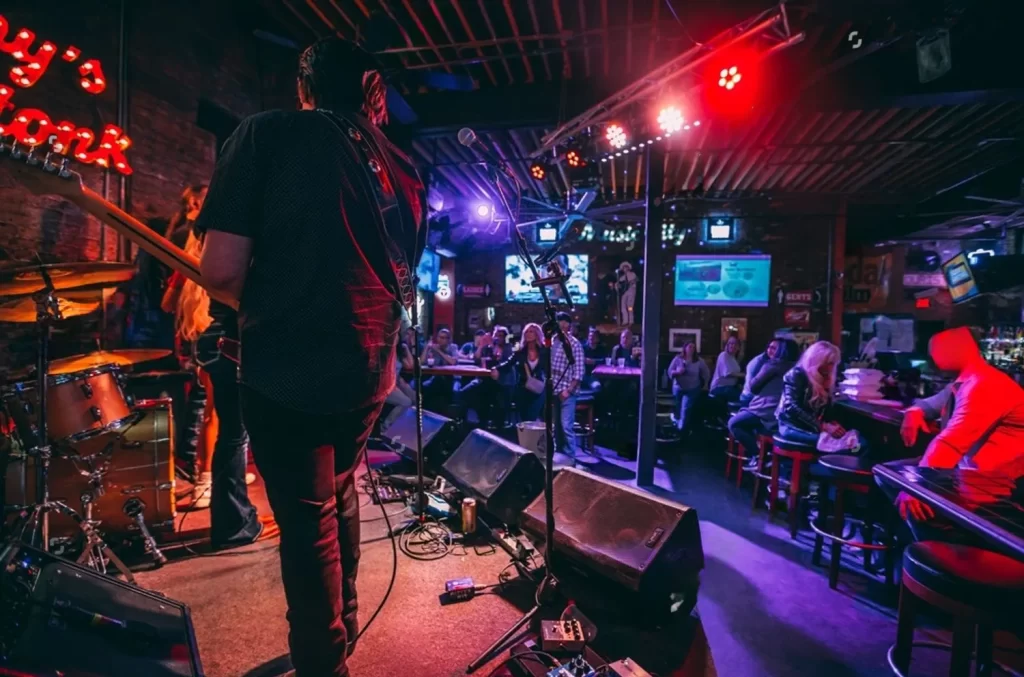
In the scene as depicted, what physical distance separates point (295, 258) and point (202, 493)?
10.1ft

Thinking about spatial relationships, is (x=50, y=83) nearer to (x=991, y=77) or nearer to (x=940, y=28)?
(x=940, y=28)

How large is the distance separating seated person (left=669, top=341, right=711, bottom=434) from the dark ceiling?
3.35m

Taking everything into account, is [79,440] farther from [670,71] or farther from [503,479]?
[670,71]

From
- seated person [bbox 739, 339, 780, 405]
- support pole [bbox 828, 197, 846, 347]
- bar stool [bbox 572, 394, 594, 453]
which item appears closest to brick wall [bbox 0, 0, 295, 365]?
bar stool [bbox 572, 394, 594, 453]

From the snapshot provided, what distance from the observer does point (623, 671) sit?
5.09ft

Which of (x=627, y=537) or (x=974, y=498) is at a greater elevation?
(x=974, y=498)

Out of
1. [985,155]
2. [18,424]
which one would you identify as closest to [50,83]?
[18,424]

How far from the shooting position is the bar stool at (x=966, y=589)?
1.83 metres

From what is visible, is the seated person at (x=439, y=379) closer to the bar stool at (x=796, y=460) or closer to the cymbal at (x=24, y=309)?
the cymbal at (x=24, y=309)

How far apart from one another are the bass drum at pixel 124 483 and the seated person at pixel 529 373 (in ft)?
13.4

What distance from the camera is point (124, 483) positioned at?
2764 mm

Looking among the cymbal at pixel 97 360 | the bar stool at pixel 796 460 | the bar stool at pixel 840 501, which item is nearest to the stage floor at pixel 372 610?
the cymbal at pixel 97 360

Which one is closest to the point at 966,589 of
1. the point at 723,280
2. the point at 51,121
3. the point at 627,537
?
the point at 627,537

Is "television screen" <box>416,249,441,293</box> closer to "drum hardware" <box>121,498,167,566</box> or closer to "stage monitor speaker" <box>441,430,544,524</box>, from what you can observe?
"stage monitor speaker" <box>441,430,544,524</box>
